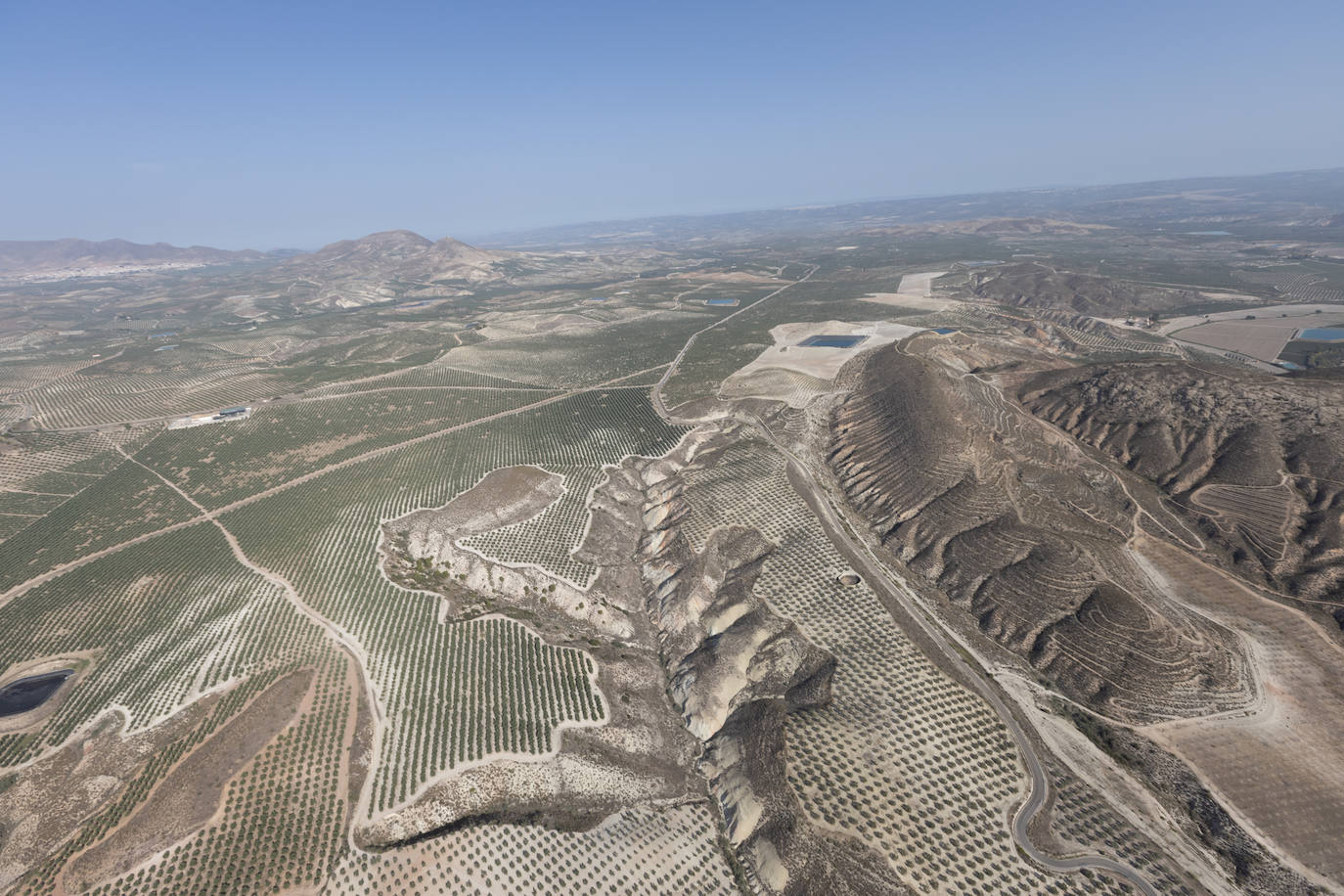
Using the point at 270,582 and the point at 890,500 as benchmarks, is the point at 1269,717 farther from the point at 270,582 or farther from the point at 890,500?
the point at 270,582

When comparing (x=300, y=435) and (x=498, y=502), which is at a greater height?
(x=300, y=435)

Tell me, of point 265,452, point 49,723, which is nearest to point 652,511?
point 49,723

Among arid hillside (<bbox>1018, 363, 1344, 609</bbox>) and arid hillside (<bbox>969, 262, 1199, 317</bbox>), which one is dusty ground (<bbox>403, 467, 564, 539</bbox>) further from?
arid hillside (<bbox>969, 262, 1199, 317</bbox>)

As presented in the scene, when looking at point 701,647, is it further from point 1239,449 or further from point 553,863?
point 1239,449

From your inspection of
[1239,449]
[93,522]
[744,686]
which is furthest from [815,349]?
[93,522]

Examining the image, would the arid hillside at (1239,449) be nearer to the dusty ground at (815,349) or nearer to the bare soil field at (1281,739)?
the bare soil field at (1281,739)

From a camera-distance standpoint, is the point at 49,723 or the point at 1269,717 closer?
the point at 1269,717

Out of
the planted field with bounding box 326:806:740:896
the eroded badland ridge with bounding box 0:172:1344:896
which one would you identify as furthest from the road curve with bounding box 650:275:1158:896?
the planted field with bounding box 326:806:740:896
